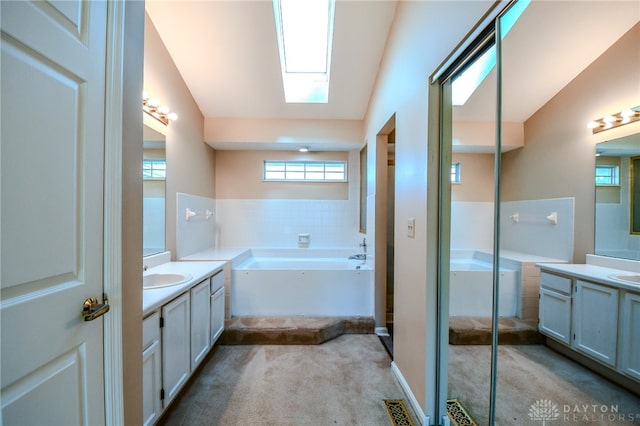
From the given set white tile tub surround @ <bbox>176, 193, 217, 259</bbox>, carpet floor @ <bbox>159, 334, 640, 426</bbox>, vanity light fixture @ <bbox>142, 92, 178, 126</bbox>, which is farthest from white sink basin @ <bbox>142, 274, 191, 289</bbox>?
vanity light fixture @ <bbox>142, 92, 178, 126</bbox>

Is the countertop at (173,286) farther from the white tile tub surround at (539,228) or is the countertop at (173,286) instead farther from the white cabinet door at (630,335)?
the white cabinet door at (630,335)

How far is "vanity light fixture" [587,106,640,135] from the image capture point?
0.81 m

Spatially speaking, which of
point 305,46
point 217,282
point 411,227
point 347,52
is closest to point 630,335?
point 411,227

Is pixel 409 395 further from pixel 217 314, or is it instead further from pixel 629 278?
pixel 217 314

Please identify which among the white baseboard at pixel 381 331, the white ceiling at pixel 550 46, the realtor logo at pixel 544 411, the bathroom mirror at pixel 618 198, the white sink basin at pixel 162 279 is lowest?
the white baseboard at pixel 381 331

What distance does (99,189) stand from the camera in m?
0.92

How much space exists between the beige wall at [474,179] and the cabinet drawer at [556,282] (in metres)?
0.42

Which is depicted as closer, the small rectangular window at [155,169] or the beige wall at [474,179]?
the beige wall at [474,179]

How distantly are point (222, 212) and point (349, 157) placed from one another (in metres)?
2.27

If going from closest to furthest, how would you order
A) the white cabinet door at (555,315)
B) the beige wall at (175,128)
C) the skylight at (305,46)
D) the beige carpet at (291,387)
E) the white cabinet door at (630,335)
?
1. the white cabinet door at (630,335)
2. the white cabinet door at (555,315)
3. the beige carpet at (291,387)
4. the beige wall at (175,128)
5. the skylight at (305,46)

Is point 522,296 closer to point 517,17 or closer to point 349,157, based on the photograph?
point 517,17

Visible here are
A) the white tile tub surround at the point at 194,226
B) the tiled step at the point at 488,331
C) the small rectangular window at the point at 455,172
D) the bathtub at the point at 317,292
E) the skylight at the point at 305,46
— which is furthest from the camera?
the bathtub at the point at 317,292

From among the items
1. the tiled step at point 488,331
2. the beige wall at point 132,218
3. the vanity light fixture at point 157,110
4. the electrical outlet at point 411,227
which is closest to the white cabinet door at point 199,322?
the beige wall at point 132,218

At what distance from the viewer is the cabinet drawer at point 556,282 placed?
3.44ft
